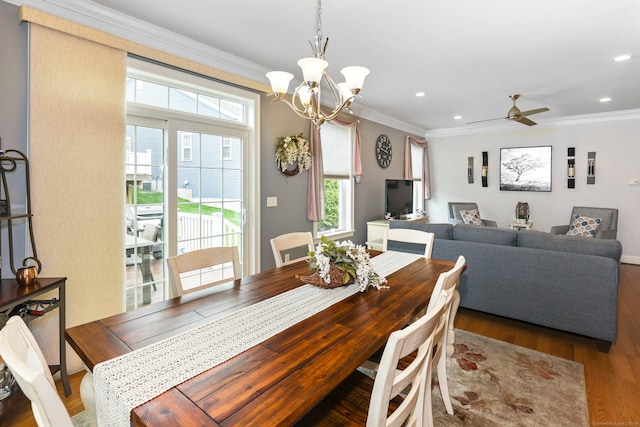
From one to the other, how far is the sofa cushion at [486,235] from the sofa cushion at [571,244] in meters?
0.08

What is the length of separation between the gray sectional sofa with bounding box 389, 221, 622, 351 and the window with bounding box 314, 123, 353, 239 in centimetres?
181

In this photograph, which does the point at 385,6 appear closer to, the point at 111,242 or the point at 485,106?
the point at 111,242

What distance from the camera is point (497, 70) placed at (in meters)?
3.57

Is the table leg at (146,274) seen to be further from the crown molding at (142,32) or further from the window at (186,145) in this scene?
the crown molding at (142,32)

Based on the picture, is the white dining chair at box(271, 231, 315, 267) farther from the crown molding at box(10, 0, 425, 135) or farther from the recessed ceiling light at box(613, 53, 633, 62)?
the recessed ceiling light at box(613, 53, 633, 62)

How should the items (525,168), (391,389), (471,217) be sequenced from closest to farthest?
(391,389)
(471,217)
(525,168)

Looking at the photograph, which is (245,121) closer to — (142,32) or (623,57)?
(142,32)

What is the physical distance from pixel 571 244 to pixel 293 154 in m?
2.84

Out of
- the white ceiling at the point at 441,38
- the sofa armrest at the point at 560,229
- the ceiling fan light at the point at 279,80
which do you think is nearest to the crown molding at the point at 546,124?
the white ceiling at the point at 441,38

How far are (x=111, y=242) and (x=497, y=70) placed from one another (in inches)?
162

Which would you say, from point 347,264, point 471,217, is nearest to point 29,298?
point 347,264

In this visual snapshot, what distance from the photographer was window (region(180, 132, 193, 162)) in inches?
118

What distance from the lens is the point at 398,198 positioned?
236 inches

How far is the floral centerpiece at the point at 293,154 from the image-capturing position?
3.77 meters
